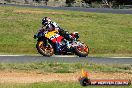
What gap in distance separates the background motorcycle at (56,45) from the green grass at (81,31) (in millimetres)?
4612

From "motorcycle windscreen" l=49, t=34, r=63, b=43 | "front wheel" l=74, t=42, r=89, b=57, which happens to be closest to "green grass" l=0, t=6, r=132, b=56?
"front wheel" l=74, t=42, r=89, b=57

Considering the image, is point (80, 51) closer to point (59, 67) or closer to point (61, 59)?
point (61, 59)

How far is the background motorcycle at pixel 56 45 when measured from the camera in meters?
18.8

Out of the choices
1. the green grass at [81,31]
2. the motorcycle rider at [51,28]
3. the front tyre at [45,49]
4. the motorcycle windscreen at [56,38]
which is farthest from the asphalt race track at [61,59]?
the green grass at [81,31]

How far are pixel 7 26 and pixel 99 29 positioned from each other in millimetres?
7508

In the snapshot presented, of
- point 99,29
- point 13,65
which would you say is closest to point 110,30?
point 99,29

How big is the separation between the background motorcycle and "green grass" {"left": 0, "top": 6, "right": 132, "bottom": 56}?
461cm

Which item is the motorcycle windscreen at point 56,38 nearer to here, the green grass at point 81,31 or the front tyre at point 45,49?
the front tyre at point 45,49

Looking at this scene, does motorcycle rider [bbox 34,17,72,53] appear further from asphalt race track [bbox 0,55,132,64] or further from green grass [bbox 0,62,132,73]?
green grass [bbox 0,62,132,73]

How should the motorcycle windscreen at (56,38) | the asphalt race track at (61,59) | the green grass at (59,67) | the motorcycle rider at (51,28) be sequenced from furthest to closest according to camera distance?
the motorcycle windscreen at (56,38) → the motorcycle rider at (51,28) → the asphalt race track at (61,59) → the green grass at (59,67)

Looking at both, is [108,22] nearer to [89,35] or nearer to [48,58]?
[89,35]

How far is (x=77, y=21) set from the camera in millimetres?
38531

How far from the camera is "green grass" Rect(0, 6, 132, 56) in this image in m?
26.7

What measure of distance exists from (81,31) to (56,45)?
1440 centimetres
